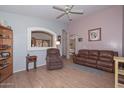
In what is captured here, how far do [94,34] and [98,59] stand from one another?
144cm

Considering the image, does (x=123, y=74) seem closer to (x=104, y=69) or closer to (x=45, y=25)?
(x=104, y=69)

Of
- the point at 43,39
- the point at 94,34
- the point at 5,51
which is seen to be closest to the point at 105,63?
A: the point at 94,34

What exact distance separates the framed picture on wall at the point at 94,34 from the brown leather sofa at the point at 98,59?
75cm

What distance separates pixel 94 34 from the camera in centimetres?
590

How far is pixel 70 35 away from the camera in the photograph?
8.02 meters

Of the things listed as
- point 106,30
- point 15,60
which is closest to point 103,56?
point 106,30

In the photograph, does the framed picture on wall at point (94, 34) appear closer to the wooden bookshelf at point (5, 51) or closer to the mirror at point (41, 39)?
the mirror at point (41, 39)

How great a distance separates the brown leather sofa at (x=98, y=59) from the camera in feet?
15.2

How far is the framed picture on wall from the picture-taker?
5.65 m

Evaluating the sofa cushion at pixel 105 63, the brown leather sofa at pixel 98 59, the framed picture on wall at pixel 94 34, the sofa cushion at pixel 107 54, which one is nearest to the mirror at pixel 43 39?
the brown leather sofa at pixel 98 59

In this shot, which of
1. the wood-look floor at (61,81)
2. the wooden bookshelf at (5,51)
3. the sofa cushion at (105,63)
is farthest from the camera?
the sofa cushion at (105,63)

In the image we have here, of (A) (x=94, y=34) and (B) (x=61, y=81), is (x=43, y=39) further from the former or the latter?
(B) (x=61, y=81)

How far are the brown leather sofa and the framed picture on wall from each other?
75 cm
